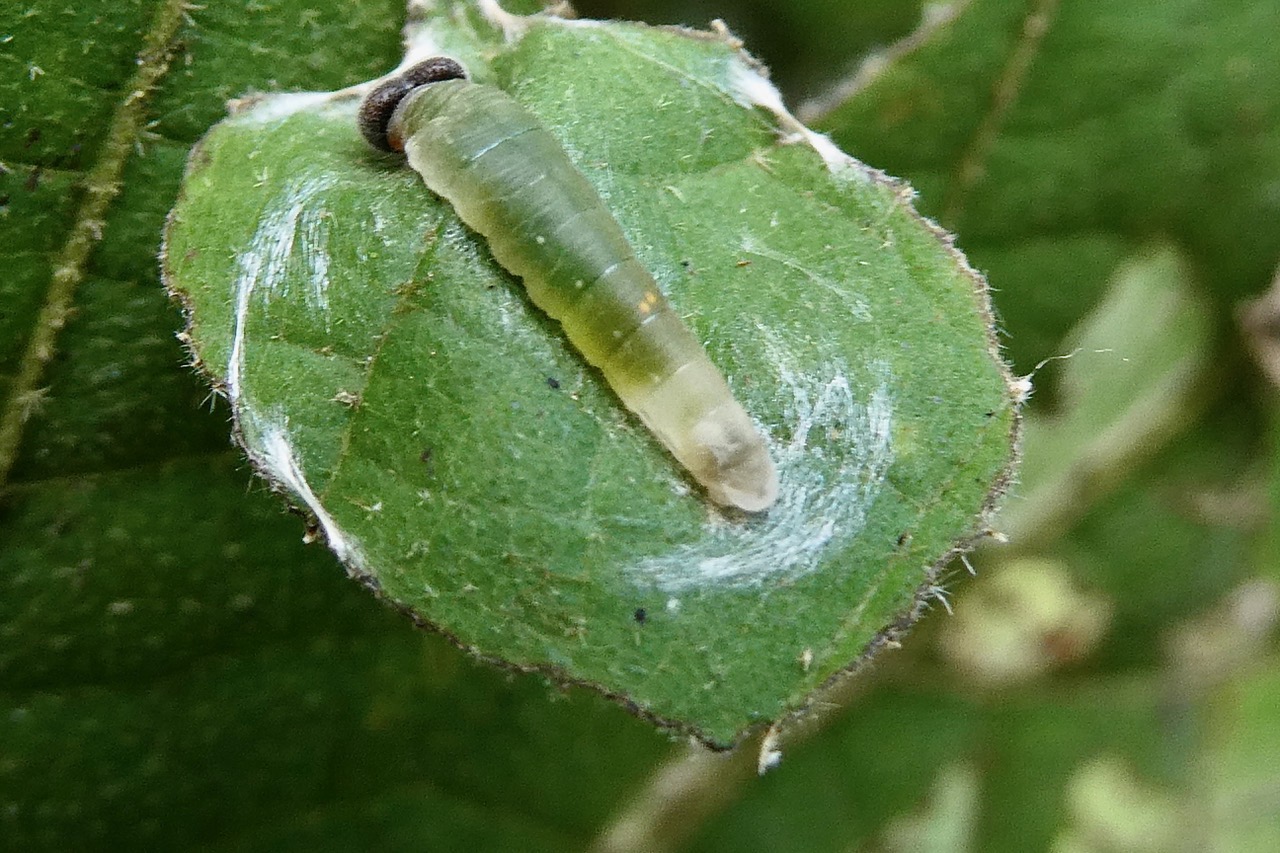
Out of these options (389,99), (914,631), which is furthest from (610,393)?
(914,631)

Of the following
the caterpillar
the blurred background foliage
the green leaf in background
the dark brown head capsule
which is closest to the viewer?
the green leaf in background

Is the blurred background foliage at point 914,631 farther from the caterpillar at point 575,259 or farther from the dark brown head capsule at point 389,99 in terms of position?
the caterpillar at point 575,259

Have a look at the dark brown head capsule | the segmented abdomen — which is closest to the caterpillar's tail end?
the segmented abdomen

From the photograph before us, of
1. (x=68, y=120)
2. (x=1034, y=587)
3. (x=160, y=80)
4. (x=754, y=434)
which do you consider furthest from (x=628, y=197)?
(x=1034, y=587)

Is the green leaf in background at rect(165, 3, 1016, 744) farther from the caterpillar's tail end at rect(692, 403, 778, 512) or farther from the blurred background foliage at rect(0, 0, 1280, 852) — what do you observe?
the blurred background foliage at rect(0, 0, 1280, 852)

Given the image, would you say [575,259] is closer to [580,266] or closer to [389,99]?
[580,266]

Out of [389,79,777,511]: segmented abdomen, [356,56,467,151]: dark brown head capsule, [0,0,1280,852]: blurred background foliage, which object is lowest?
[0,0,1280,852]: blurred background foliage

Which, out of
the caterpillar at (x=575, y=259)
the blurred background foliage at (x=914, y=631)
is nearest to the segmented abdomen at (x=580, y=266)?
the caterpillar at (x=575, y=259)
